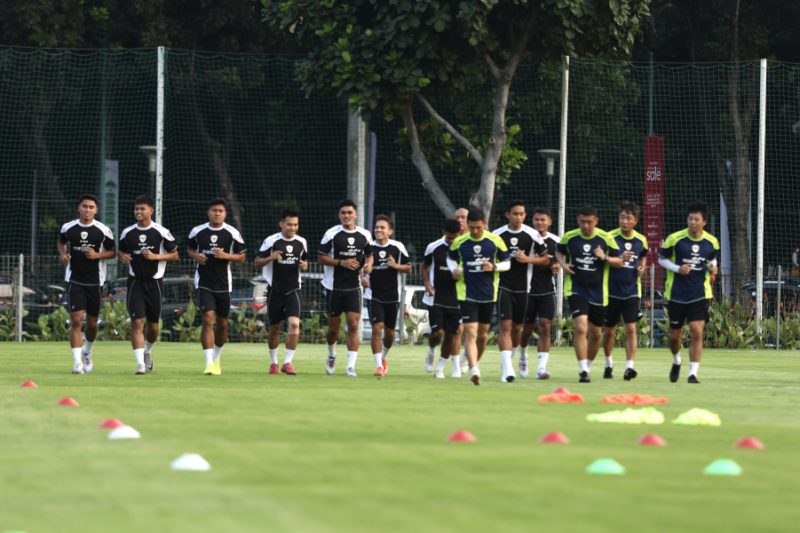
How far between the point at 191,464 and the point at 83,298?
396 inches

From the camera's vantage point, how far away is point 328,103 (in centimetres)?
4225

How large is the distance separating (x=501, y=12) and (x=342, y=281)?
11.9m

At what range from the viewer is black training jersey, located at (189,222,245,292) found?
1919cm

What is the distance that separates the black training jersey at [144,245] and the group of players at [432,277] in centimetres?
1

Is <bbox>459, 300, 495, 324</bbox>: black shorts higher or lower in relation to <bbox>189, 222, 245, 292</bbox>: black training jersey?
lower

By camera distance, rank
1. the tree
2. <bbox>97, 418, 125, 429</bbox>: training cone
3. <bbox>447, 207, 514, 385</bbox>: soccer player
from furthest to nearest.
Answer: the tree < <bbox>447, 207, 514, 385</bbox>: soccer player < <bbox>97, 418, 125, 429</bbox>: training cone

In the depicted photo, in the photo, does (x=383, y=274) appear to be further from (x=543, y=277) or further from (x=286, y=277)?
(x=543, y=277)

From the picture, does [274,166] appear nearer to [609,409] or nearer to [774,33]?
[774,33]

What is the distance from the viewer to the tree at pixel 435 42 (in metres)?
29.1

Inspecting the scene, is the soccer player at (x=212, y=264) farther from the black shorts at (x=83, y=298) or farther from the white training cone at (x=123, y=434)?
the white training cone at (x=123, y=434)

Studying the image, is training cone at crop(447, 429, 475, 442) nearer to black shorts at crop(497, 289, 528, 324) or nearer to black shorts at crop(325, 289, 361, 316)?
black shorts at crop(497, 289, 528, 324)

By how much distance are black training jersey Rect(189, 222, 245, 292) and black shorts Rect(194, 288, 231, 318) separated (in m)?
→ 0.05

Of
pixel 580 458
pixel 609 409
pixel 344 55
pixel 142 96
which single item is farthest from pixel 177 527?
pixel 142 96

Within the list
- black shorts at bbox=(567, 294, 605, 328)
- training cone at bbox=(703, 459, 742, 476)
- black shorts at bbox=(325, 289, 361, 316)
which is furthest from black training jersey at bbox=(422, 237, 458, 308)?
training cone at bbox=(703, 459, 742, 476)
